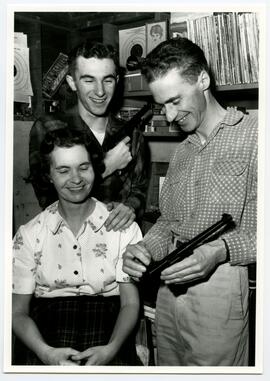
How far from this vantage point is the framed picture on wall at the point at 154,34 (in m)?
1.58

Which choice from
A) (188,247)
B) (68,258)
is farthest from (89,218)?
(188,247)

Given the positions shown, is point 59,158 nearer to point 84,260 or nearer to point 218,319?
point 84,260

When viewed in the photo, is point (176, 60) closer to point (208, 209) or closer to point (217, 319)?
point (208, 209)

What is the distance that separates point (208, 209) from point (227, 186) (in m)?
0.09

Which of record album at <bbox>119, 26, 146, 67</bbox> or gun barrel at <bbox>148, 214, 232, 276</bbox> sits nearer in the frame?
gun barrel at <bbox>148, 214, 232, 276</bbox>

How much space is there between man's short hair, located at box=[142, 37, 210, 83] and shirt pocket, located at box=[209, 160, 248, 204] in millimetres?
302

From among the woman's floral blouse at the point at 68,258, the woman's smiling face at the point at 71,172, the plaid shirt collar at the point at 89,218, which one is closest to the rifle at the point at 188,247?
the woman's floral blouse at the point at 68,258

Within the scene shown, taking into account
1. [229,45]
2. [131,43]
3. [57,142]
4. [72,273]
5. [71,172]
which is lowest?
[72,273]

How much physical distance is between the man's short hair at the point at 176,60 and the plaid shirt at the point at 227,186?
179 mm

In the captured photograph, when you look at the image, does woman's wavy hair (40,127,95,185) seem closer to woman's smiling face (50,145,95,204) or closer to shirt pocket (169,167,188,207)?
woman's smiling face (50,145,95,204)

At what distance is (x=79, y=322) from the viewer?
52.2 inches

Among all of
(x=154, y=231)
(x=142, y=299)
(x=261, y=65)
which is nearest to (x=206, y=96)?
(x=261, y=65)

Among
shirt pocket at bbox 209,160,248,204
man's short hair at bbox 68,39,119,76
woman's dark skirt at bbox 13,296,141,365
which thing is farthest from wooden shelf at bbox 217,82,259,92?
woman's dark skirt at bbox 13,296,141,365

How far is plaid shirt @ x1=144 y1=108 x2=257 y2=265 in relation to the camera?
1200 millimetres
